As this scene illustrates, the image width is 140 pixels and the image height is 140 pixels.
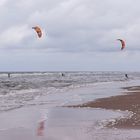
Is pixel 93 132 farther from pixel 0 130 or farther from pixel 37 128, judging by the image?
pixel 0 130

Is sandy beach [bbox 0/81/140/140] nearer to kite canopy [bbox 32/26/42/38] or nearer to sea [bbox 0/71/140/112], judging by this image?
sea [bbox 0/71/140/112]

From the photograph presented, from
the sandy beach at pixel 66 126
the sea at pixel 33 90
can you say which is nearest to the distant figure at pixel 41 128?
the sandy beach at pixel 66 126

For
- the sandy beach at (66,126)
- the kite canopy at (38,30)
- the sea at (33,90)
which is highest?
the kite canopy at (38,30)

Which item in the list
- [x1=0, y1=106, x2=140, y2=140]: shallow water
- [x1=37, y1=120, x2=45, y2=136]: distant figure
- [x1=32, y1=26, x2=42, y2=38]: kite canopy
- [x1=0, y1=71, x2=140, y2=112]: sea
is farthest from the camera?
[x1=32, y1=26, x2=42, y2=38]: kite canopy

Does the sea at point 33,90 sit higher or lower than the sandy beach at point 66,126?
higher

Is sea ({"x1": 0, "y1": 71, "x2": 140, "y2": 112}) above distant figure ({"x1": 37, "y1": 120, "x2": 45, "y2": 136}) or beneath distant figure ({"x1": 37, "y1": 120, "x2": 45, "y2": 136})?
above

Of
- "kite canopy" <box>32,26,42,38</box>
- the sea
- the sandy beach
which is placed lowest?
the sandy beach

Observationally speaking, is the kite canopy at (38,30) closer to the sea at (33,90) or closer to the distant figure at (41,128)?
the sea at (33,90)

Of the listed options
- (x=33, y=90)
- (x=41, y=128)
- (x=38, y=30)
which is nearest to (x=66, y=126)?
(x=41, y=128)

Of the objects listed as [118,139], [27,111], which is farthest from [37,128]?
[27,111]

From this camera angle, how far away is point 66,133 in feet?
37.1

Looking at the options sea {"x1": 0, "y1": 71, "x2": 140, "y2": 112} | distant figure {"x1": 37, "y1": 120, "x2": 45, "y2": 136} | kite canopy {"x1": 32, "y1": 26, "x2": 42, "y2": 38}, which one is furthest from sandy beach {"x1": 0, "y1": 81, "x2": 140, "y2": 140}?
kite canopy {"x1": 32, "y1": 26, "x2": 42, "y2": 38}

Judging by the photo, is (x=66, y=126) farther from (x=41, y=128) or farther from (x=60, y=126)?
(x=41, y=128)

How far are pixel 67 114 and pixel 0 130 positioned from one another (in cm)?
462
